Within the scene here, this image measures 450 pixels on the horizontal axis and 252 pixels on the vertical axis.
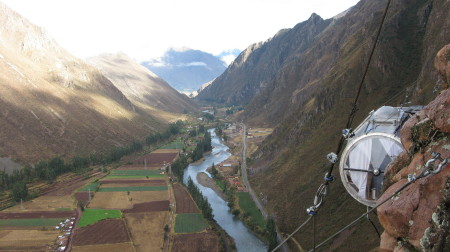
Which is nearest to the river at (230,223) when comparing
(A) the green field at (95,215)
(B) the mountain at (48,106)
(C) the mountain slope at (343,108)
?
(C) the mountain slope at (343,108)

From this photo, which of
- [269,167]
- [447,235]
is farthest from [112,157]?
[447,235]

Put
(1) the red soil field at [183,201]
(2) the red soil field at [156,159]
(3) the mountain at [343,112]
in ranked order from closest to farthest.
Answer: (3) the mountain at [343,112] → (1) the red soil field at [183,201] → (2) the red soil field at [156,159]

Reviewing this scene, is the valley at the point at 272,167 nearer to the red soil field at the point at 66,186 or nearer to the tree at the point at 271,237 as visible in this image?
the tree at the point at 271,237

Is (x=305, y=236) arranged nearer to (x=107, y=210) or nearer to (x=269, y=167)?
(x=269, y=167)

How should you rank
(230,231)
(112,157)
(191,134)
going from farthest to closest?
(191,134)
(112,157)
(230,231)

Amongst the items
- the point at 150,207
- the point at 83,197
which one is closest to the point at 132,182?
the point at 83,197

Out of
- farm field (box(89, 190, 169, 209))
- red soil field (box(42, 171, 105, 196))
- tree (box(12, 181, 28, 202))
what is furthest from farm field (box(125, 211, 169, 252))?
tree (box(12, 181, 28, 202))

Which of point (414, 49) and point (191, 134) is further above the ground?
point (414, 49)
